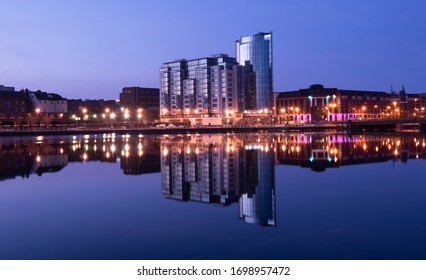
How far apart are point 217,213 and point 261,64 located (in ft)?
540

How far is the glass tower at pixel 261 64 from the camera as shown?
578 ft

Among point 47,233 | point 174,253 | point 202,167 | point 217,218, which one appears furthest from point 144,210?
point 202,167

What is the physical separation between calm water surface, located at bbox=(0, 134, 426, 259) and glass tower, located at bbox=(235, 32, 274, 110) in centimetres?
14796

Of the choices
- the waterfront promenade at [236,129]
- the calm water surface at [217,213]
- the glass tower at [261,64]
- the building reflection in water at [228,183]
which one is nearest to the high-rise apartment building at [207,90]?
the glass tower at [261,64]

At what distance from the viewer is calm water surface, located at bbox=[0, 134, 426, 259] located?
36.7ft

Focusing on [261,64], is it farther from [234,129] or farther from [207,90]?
[234,129]

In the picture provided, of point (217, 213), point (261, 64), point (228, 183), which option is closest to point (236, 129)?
point (261, 64)

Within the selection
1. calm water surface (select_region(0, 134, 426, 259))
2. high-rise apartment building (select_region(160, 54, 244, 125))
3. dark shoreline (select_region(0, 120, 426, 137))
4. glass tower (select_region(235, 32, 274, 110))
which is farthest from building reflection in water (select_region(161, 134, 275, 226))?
glass tower (select_region(235, 32, 274, 110))

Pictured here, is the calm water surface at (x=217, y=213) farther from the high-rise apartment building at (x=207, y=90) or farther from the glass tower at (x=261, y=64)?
the glass tower at (x=261, y=64)

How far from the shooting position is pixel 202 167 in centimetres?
3062

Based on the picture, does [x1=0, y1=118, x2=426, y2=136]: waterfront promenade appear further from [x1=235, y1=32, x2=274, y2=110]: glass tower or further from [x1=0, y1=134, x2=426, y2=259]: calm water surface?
[x1=0, y1=134, x2=426, y2=259]: calm water surface

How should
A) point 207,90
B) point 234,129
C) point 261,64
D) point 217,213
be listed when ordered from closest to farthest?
point 217,213 → point 234,129 → point 207,90 → point 261,64

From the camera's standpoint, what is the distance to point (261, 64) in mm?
176375

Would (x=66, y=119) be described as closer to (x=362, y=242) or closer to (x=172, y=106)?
(x=172, y=106)
